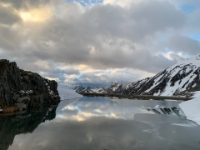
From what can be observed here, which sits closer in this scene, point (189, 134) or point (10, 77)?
point (189, 134)

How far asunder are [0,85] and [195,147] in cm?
4494

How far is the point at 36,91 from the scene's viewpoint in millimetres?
66312

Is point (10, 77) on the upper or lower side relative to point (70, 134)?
upper

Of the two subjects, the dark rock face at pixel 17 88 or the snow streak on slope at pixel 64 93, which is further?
the snow streak on slope at pixel 64 93

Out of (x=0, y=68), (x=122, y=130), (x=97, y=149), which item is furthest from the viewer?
(x=0, y=68)

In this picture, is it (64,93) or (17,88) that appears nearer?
(17,88)

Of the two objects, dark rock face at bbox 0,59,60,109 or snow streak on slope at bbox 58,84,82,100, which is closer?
dark rock face at bbox 0,59,60,109

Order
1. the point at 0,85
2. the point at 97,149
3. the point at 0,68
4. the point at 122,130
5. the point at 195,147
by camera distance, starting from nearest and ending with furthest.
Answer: the point at 97,149
the point at 195,147
the point at 122,130
the point at 0,85
the point at 0,68

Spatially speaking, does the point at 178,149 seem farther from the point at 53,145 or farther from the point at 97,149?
the point at 53,145

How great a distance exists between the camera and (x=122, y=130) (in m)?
26.6

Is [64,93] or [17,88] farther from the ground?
[17,88]

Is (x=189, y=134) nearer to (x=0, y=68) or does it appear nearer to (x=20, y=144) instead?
(x=20, y=144)

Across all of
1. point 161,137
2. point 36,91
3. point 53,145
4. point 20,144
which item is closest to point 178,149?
point 161,137

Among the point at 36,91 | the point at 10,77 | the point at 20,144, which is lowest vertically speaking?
the point at 20,144
